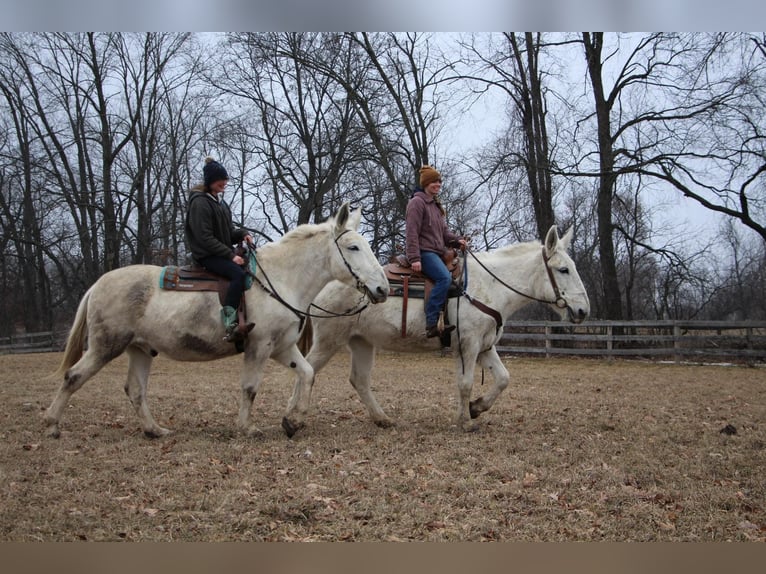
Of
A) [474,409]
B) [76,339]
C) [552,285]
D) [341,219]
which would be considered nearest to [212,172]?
[341,219]

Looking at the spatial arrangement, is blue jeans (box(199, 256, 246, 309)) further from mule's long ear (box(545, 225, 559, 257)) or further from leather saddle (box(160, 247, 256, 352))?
mule's long ear (box(545, 225, 559, 257))

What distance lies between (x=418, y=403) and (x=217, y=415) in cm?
299

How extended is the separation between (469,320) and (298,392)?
2.08m

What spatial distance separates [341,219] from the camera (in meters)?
6.51

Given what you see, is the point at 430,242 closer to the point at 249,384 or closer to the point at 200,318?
the point at 249,384

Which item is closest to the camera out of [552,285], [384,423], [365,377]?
[384,423]

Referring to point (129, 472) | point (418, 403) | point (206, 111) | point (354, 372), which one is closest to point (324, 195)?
point (206, 111)

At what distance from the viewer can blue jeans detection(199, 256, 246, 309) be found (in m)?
6.32

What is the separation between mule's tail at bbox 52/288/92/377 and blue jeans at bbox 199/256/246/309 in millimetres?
1463

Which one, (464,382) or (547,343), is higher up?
(464,382)

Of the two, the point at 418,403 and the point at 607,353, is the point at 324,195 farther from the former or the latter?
the point at 418,403

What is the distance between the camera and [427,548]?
3.06 m

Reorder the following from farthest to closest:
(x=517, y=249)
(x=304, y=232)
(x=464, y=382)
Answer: (x=517, y=249), (x=464, y=382), (x=304, y=232)

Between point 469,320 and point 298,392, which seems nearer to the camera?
point 298,392
